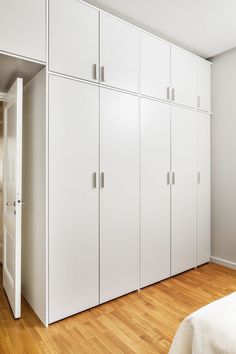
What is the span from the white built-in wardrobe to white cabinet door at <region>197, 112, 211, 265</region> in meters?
0.18

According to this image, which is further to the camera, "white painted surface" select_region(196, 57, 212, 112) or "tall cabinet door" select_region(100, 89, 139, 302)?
"white painted surface" select_region(196, 57, 212, 112)

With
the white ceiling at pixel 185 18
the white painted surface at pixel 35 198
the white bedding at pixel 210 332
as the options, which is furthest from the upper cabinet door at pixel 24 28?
the white bedding at pixel 210 332

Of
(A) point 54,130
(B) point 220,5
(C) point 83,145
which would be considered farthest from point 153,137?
(B) point 220,5

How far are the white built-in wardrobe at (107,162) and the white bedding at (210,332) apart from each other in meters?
1.19

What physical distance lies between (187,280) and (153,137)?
165 centimetres

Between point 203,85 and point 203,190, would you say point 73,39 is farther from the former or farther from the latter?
point 203,190

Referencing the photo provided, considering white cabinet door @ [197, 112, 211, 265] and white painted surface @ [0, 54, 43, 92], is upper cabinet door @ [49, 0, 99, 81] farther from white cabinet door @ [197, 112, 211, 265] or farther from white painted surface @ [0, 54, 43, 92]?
white cabinet door @ [197, 112, 211, 265]

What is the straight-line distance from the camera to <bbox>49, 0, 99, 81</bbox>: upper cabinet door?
2.01 meters

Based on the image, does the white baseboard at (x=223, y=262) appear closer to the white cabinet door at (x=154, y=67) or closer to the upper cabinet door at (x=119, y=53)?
the white cabinet door at (x=154, y=67)

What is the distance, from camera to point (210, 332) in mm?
1109

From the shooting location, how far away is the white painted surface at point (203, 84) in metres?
3.25

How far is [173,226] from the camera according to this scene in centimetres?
295

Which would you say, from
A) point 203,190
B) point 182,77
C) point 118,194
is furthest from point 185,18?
point 203,190

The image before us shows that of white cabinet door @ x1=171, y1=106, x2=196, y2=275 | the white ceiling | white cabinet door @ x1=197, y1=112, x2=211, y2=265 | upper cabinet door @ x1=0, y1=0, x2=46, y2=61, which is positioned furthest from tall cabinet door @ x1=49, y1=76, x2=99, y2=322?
white cabinet door @ x1=197, y1=112, x2=211, y2=265
